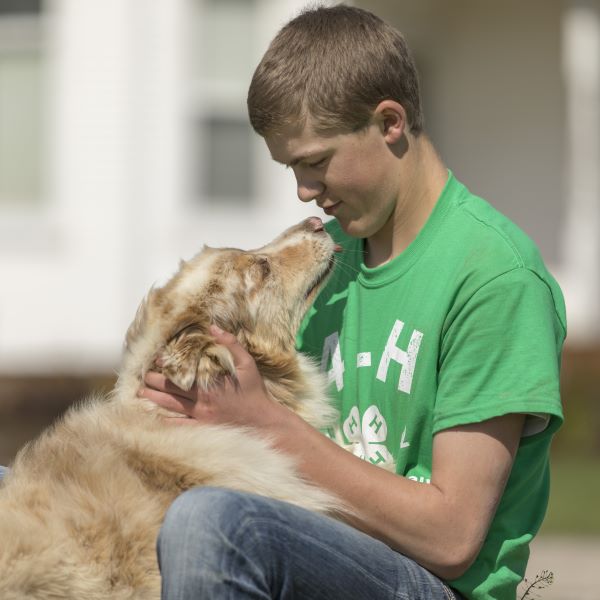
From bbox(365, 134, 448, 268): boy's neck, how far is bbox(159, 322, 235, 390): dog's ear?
704 millimetres

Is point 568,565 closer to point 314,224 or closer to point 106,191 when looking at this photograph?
point 314,224

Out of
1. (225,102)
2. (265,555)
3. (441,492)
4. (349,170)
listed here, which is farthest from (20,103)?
(265,555)

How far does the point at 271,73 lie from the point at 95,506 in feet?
4.90

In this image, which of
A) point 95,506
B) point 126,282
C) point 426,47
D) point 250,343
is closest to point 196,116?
point 126,282

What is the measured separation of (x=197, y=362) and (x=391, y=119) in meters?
1.00

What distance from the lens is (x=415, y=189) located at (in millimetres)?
4020

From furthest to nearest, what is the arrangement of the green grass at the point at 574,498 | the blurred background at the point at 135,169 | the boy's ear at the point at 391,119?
1. the blurred background at the point at 135,169
2. the green grass at the point at 574,498
3. the boy's ear at the point at 391,119

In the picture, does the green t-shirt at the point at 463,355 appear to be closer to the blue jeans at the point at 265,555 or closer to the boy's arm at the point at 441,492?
the boy's arm at the point at 441,492

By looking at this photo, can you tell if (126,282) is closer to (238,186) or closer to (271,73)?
(238,186)

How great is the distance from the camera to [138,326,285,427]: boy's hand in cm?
382

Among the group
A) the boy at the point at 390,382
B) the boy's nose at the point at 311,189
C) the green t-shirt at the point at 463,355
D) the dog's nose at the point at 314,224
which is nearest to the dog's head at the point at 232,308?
the dog's nose at the point at 314,224

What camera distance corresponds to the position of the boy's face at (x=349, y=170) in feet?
13.0

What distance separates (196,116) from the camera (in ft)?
40.0

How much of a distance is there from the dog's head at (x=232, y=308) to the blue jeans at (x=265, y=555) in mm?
630
